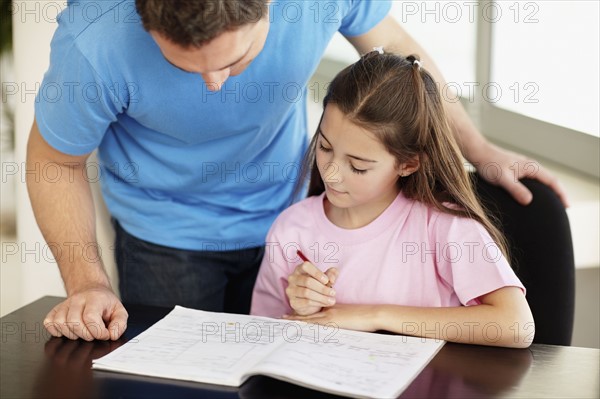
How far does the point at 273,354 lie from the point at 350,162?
16.8 inches

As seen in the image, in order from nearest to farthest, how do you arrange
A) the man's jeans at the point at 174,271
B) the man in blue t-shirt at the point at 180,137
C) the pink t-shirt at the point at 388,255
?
1. the man in blue t-shirt at the point at 180,137
2. the pink t-shirt at the point at 388,255
3. the man's jeans at the point at 174,271

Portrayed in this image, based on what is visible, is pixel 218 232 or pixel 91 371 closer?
pixel 91 371

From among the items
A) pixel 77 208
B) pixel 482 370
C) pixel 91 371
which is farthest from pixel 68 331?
pixel 482 370

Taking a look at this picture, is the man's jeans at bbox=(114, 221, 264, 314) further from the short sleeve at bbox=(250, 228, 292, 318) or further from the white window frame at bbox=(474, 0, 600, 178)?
the white window frame at bbox=(474, 0, 600, 178)

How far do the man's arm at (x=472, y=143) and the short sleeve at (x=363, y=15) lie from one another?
0.7 inches

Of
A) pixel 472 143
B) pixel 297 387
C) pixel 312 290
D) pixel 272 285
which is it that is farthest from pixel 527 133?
pixel 297 387

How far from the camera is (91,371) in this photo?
1378 mm

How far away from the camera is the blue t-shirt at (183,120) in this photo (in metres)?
1.61

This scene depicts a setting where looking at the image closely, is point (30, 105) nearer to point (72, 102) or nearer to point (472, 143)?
point (72, 102)

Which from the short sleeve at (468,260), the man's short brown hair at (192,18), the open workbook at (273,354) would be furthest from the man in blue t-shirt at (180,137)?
the short sleeve at (468,260)

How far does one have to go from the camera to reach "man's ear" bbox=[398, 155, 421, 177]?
1683 mm

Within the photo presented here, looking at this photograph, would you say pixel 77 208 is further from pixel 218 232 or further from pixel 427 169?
pixel 427 169

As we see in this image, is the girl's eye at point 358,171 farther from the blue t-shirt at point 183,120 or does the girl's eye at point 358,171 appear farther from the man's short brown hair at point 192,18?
the man's short brown hair at point 192,18

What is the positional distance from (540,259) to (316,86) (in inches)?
52.1
